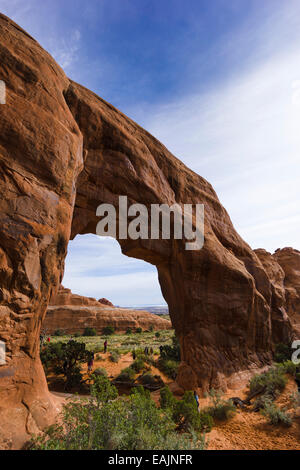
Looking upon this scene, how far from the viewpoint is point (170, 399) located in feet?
25.0

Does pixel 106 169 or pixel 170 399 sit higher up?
pixel 106 169

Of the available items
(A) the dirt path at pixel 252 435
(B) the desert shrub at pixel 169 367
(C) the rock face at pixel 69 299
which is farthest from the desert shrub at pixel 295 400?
(C) the rock face at pixel 69 299

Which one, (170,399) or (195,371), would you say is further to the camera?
(195,371)

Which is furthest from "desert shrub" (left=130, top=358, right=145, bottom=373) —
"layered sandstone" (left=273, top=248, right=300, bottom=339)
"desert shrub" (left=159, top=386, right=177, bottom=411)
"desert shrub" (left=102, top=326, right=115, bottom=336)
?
"desert shrub" (left=102, top=326, right=115, bottom=336)

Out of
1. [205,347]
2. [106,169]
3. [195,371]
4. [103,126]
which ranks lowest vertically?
[195,371]

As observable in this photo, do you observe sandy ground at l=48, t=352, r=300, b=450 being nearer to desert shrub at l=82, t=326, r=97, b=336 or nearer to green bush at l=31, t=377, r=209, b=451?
green bush at l=31, t=377, r=209, b=451

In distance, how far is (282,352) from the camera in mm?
16547

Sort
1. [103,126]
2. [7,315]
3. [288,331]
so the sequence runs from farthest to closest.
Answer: [288,331], [103,126], [7,315]

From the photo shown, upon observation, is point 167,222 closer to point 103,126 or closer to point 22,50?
point 103,126

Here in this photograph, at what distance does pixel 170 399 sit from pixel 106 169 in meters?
8.85

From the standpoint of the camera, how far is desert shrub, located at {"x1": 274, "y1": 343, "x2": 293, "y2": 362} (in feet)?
51.0

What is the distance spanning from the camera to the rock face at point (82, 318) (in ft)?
134

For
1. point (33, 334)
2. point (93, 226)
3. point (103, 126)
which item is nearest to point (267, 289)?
point (93, 226)

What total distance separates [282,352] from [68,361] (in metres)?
14.1
